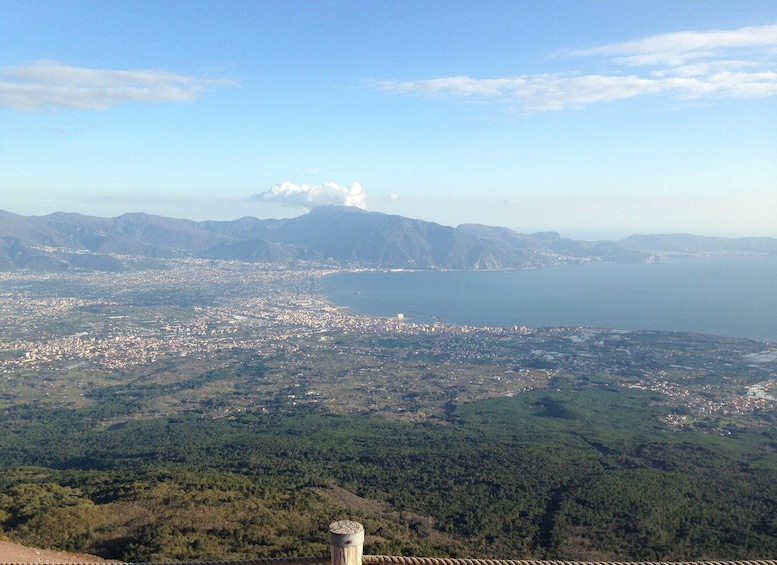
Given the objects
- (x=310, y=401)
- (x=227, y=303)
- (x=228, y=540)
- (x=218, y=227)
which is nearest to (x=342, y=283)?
(x=227, y=303)

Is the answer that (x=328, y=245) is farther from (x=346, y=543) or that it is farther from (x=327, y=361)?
(x=346, y=543)

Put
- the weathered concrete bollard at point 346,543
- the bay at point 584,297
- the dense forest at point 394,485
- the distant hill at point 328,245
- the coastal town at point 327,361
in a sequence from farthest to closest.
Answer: the distant hill at point 328,245
the bay at point 584,297
the coastal town at point 327,361
the dense forest at point 394,485
the weathered concrete bollard at point 346,543

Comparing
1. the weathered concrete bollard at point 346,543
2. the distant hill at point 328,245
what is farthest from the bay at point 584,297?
the weathered concrete bollard at point 346,543

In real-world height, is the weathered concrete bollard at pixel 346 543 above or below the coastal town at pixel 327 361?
above

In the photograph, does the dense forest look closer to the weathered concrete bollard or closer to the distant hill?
the weathered concrete bollard

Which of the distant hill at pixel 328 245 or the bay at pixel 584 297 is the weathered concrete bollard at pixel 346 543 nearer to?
the bay at pixel 584 297

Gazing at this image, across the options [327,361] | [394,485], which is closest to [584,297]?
[327,361]

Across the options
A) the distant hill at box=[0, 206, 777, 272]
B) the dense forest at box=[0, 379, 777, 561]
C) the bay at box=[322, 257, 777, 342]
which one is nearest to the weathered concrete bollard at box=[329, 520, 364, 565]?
the dense forest at box=[0, 379, 777, 561]
